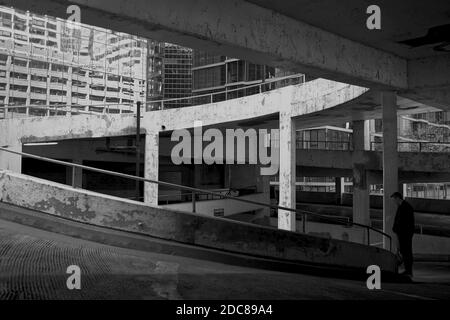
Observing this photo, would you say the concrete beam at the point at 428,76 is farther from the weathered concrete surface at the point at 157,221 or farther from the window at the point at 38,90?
Answer: the window at the point at 38,90

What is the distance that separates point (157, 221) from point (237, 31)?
10.6ft

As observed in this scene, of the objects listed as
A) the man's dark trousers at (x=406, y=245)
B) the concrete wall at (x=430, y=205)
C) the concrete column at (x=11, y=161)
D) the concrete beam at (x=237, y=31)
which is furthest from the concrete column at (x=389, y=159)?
the concrete wall at (x=430, y=205)

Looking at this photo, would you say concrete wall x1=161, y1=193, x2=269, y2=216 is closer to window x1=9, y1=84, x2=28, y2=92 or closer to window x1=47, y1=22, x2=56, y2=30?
window x1=9, y1=84, x2=28, y2=92

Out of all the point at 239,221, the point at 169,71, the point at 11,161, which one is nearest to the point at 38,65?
the point at 169,71

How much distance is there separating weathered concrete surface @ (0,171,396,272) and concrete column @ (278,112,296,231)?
33.0 feet

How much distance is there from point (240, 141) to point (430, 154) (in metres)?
11.0

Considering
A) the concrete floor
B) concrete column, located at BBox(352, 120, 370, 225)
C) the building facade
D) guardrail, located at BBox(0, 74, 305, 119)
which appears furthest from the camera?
the building facade

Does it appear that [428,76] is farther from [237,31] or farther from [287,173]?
[287,173]

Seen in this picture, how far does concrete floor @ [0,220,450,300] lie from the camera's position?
13.9 feet

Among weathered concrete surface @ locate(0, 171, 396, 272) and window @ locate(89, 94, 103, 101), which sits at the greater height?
window @ locate(89, 94, 103, 101)

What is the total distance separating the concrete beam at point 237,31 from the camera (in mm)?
5617

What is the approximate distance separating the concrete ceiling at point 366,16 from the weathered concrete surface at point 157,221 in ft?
12.0

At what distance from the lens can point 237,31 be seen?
6.68 m

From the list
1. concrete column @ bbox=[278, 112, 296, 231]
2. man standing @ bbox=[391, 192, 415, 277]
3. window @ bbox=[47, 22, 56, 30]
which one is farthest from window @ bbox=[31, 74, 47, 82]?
man standing @ bbox=[391, 192, 415, 277]
